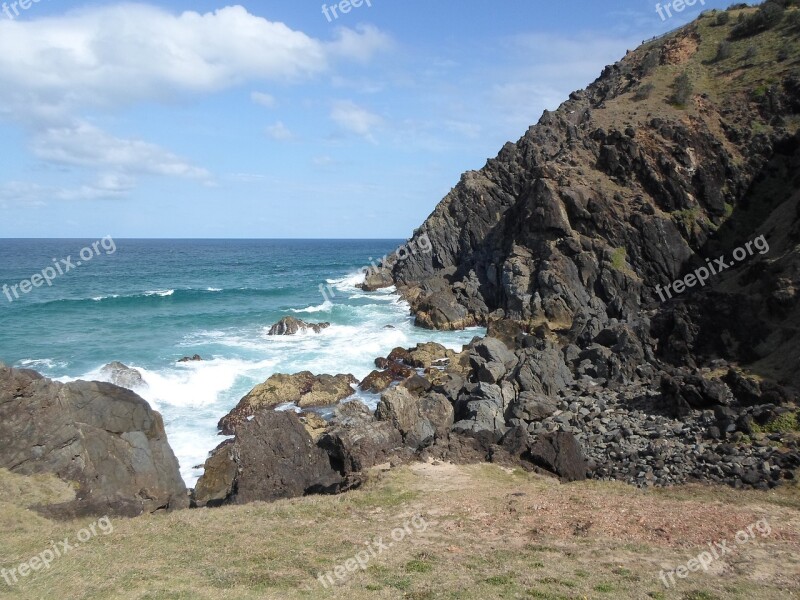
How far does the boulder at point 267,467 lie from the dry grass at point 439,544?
5.62 feet

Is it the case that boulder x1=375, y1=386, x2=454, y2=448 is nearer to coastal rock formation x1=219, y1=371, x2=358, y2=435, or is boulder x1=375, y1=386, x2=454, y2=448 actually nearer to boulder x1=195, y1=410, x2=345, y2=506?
boulder x1=195, y1=410, x2=345, y2=506

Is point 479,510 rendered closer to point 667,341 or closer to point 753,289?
point 667,341

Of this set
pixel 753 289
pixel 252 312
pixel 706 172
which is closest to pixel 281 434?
pixel 753 289

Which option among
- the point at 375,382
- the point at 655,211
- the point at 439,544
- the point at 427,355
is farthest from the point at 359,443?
the point at 655,211

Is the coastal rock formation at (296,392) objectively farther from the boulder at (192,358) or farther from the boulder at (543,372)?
the boulder at (543,372)

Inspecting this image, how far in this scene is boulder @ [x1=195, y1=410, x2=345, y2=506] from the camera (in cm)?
2459

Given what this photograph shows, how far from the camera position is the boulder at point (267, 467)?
24.6 m

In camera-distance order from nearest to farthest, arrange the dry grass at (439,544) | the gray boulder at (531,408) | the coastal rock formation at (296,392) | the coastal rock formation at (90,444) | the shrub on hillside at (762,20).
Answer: the dry grass at (439,544) → the coastal rock formation at (90,444) → the gray boulder at (531,408) → the coastal rock formation at (296,392) → the shrub on hillside at (762,20)

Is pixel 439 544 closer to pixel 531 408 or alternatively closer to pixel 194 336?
pixel 531 408

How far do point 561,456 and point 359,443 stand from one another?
9.99 m

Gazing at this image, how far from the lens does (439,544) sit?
61.8 ft

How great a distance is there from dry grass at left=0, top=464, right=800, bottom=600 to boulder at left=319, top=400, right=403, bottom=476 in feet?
7.03

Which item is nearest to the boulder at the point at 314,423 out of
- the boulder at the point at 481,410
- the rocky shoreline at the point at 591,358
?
the rocky shoreline at the point at 591,358

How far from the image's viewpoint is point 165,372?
4550 cm
